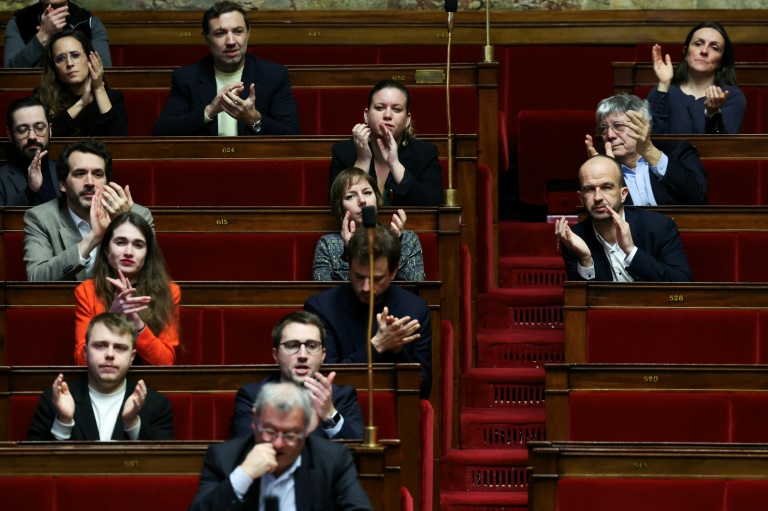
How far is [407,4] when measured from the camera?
413cm

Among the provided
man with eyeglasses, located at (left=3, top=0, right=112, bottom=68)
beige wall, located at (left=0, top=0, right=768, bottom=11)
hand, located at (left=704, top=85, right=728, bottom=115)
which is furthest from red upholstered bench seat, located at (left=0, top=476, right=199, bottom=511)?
beige wall, located at (left=0, top=0, right=768, bottom=11)

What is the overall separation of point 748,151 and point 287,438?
1497 mm

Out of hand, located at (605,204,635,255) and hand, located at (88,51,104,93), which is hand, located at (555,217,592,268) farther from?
hand, located at (88,51,104,93)

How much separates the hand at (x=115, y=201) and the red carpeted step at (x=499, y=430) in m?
0.67

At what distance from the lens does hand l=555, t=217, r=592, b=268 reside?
8.91ft

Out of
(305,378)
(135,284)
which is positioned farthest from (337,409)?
(135,284)

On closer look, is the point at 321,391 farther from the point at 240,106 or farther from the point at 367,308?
the point at 240,106

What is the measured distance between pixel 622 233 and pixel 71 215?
920 millimetres

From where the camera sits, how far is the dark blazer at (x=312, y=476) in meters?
2.01

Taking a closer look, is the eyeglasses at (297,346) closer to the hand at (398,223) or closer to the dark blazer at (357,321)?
the dark blazer at (357,321)

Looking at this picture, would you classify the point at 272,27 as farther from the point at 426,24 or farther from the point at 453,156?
the point at 453,156

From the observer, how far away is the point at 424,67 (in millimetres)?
3477

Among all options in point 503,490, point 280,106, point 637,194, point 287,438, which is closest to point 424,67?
point 280,106

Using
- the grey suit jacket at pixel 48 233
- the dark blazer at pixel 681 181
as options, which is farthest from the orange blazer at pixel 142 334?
the dark blazer at pixel 681 181
